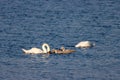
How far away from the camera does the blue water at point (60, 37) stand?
131 feet

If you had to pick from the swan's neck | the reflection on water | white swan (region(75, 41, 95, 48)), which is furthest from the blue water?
the swan's neck

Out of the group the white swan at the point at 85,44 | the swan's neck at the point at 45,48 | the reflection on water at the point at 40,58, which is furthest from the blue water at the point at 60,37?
the swan's neck at the point at 45,48

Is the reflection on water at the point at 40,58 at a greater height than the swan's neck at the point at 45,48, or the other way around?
the swan's neck at the point at 45,48

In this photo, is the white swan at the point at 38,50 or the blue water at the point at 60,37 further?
the white swan at the point at 38,50

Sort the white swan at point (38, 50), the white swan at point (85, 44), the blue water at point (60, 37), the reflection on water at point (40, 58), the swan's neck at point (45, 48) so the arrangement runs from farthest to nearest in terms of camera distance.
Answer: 1. the white swan at point (85, 44)
2. the swan's neck at point (45, 48)
3. the white swan at point (38, 50)
4. the reflection on water at point (40, 58)
5. the blue water at point (60, 37)

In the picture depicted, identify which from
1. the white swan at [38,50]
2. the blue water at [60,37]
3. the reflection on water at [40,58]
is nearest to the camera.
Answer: the blue water at [60,37]

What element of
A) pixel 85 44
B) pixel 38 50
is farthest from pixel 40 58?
pixel 85 44

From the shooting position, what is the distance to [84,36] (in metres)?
49.9

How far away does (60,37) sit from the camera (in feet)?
163

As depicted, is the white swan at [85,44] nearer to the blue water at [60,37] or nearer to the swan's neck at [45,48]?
the blue water at [60,37]

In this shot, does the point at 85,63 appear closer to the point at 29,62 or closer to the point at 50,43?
the point at 29,62

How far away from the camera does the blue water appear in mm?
40000

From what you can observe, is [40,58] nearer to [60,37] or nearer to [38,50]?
[38,50]

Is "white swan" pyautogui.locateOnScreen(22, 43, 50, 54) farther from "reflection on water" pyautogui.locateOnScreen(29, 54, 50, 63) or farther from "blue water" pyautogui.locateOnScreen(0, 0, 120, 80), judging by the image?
"blue water" pyautogui.locateOnScreen(0, 0, 120, 80)
